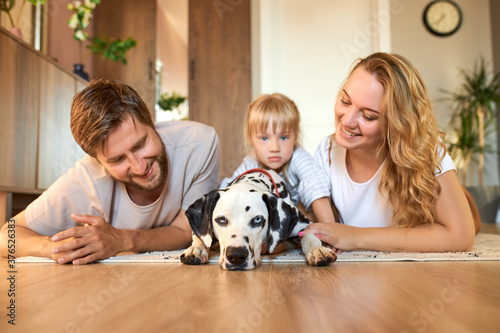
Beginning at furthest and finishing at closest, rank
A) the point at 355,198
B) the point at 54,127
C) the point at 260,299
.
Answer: the point at 54,127, the point at 355,198, the point at 260,299

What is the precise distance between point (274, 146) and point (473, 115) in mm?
5798

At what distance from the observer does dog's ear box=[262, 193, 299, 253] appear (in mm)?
1884

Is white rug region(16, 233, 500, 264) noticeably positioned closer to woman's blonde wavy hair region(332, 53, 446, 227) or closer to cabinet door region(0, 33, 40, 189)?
woman's blonde wavy hair region(332, 53, 446, 227)

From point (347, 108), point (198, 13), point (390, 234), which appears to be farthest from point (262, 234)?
point (198, 13)

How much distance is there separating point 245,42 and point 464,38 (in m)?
4.17

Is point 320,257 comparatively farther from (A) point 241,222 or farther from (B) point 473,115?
(B) point 473,115

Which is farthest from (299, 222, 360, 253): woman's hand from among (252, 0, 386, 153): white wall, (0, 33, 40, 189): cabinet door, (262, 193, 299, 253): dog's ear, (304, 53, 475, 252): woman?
(252, 0, 386, 153): white wall

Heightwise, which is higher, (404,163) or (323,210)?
(404,163)

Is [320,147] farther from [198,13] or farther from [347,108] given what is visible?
[198,13]

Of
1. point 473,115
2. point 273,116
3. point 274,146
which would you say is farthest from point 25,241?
point 473,115

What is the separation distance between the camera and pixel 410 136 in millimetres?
2023

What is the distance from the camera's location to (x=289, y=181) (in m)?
2.96

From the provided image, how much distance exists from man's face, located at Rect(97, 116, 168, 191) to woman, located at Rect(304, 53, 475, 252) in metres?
0.89

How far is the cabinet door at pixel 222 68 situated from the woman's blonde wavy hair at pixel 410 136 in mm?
4744
